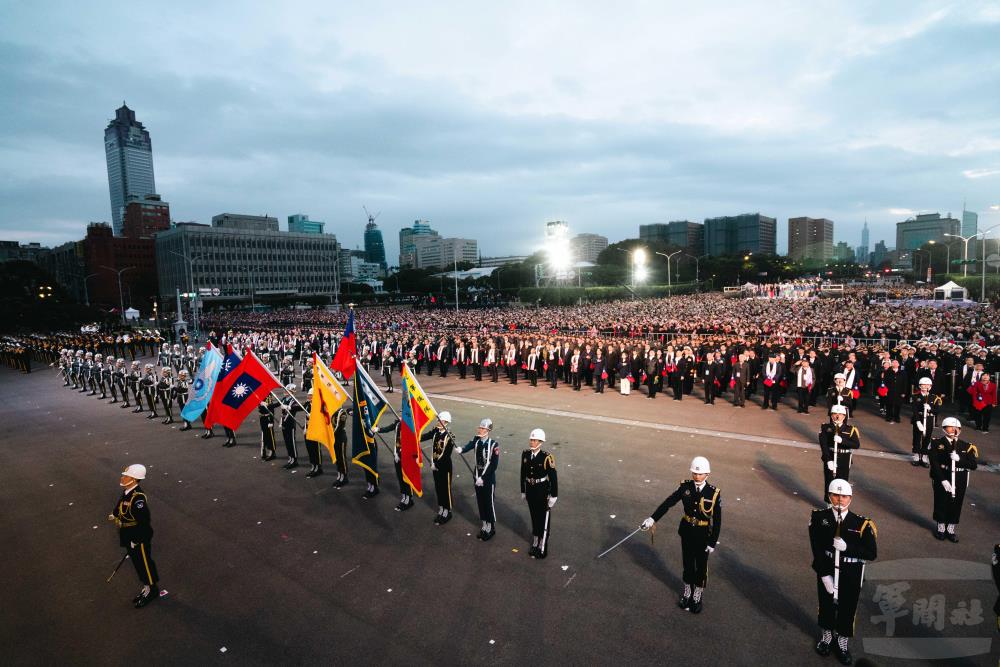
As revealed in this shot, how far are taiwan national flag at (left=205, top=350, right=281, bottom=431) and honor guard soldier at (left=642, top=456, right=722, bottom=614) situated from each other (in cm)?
831

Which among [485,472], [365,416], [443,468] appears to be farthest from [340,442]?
[485,472]

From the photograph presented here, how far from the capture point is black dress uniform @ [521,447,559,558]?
732 cm

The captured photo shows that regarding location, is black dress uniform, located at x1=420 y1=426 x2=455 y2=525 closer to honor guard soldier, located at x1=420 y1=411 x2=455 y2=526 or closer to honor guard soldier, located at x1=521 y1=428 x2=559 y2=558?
honor guard soldier, located at x1=420 y1=411 x2=455 y2=526

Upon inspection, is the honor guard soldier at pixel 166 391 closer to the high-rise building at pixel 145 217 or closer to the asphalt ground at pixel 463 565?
the asphalt ground at pixel 463 565

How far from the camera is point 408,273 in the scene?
154 m

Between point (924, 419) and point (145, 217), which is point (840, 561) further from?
point (145, 217)

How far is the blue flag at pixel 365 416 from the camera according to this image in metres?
9.56

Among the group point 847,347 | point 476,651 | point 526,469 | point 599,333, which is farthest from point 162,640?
point 599,333

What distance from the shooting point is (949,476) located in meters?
7.40

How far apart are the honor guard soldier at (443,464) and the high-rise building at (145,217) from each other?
179 meters

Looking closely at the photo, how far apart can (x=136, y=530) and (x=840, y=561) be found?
8298 mm

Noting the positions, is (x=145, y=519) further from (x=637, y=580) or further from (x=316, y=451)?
(x=637, y=580)

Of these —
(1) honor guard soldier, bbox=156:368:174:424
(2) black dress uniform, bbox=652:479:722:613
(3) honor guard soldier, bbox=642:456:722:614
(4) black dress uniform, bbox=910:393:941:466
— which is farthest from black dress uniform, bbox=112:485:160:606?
(4) black dress uniform, bbox=910:393:941:466

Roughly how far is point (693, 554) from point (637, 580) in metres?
1.10
